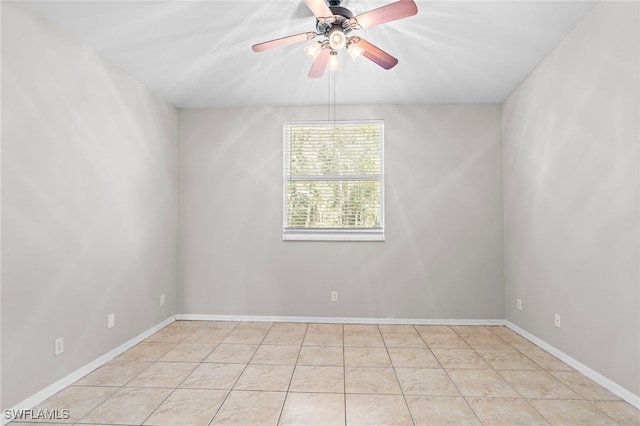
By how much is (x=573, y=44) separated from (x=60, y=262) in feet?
13.5

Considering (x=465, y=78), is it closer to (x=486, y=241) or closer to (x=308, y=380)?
(x=486, y=241)

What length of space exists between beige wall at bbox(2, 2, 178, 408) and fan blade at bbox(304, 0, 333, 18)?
186 cm

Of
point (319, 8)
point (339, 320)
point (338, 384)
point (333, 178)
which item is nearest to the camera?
point (319, 8)

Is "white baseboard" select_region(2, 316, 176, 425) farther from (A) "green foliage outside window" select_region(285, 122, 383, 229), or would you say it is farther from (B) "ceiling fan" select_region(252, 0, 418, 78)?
(B) "ceiling fan" select_region(252, 0, 418, 78)

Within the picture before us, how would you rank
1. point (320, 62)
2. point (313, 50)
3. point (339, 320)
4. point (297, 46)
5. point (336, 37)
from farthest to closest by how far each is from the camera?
point (339, 320) < point (297, 46) < point (320, 62) < point (313, 50) < point (336, 37)

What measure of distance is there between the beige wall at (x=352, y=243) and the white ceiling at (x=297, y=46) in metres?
0.37

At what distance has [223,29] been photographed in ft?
8.34

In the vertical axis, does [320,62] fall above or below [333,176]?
above

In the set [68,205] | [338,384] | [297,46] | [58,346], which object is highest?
[297,46]

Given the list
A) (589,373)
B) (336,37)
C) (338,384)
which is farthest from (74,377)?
(589,373)

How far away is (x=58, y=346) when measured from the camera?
2432 millimetres

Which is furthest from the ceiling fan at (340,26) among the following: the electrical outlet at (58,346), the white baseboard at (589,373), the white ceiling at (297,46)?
the white baseboard at (589,373)

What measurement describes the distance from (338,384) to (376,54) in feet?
7.47

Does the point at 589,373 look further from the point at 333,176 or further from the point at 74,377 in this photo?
the point at 74,377
